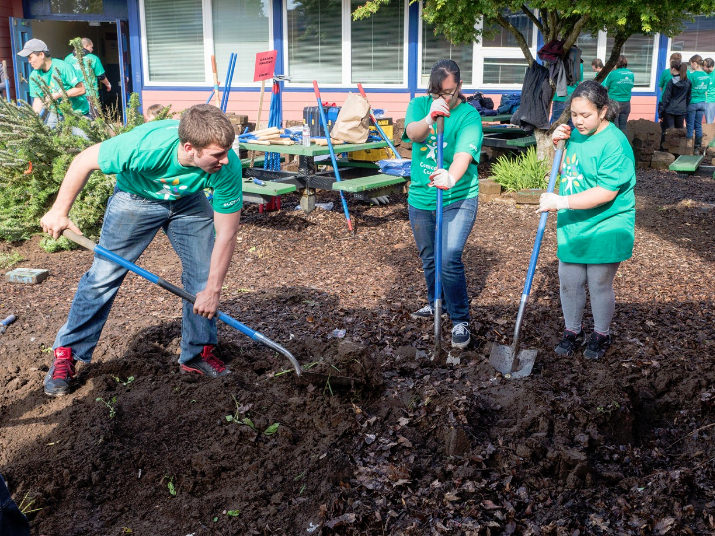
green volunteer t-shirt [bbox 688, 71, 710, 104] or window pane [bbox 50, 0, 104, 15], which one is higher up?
window pane [bbox 50, 0, 104, 15]

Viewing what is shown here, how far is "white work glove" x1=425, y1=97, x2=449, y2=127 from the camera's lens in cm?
448

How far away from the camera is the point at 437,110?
4.48m

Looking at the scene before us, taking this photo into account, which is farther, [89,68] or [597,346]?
[89,68]

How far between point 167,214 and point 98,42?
16775 mm

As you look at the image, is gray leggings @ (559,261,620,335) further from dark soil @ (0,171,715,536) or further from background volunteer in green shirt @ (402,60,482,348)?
background volunteer in green shirt @ (402,60,482,348)

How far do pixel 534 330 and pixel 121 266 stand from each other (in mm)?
2822

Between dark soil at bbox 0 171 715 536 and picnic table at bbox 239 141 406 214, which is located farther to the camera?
picnic table at bbox 239 141 406 214

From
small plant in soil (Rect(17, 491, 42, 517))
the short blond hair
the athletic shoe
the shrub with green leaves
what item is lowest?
small plant in soil (Rect(17, 491, 42, 517))

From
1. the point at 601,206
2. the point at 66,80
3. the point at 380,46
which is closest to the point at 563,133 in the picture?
the point at 601,206

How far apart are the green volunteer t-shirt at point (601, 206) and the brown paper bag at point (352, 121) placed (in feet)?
14.9

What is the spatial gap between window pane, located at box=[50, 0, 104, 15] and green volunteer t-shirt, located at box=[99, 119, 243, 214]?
13.4 meters

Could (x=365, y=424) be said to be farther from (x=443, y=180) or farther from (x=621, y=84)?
(x=621, y=84)

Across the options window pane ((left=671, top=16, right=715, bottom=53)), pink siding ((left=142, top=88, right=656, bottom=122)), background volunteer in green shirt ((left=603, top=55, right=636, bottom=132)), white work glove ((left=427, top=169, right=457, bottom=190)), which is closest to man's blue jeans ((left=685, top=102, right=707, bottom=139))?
pink siding ((left=142, top=88, right=656, bottom=122))

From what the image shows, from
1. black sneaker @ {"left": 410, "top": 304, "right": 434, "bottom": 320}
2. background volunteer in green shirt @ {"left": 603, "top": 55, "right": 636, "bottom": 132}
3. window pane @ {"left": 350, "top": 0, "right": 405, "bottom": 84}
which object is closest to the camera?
black sneaker @ {"left": 410, "top": 304, "right": 434, "bottom": 320}
